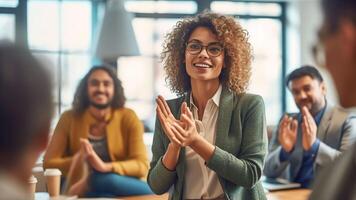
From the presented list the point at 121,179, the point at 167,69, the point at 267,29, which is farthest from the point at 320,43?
the point at 267,29

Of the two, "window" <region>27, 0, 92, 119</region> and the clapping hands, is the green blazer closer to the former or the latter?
the clapping hands

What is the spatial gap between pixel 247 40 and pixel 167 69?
1.12ft

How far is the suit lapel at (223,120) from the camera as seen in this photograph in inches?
72.8

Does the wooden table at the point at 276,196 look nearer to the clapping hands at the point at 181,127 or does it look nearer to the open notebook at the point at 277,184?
the open notebook at the point at 277,184

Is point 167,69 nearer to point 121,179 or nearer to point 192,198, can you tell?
point 192,198

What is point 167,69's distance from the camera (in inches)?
83.4

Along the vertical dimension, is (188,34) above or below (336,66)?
above

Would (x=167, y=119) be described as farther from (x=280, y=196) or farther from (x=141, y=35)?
(x=141, y=35)

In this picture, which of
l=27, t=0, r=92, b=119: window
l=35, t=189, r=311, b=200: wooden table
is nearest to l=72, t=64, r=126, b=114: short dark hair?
l=35, t=189, r=311, b=200: wooden table

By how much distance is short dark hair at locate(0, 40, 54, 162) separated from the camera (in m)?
0.78

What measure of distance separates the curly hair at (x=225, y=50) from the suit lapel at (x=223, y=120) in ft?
0.24

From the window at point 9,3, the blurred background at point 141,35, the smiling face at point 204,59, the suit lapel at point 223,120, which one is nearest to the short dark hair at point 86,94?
the smiling face at point 204,59

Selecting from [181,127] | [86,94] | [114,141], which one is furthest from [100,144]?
[181,127]

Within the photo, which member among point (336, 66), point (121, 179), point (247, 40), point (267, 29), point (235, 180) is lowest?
point (121, 179)
